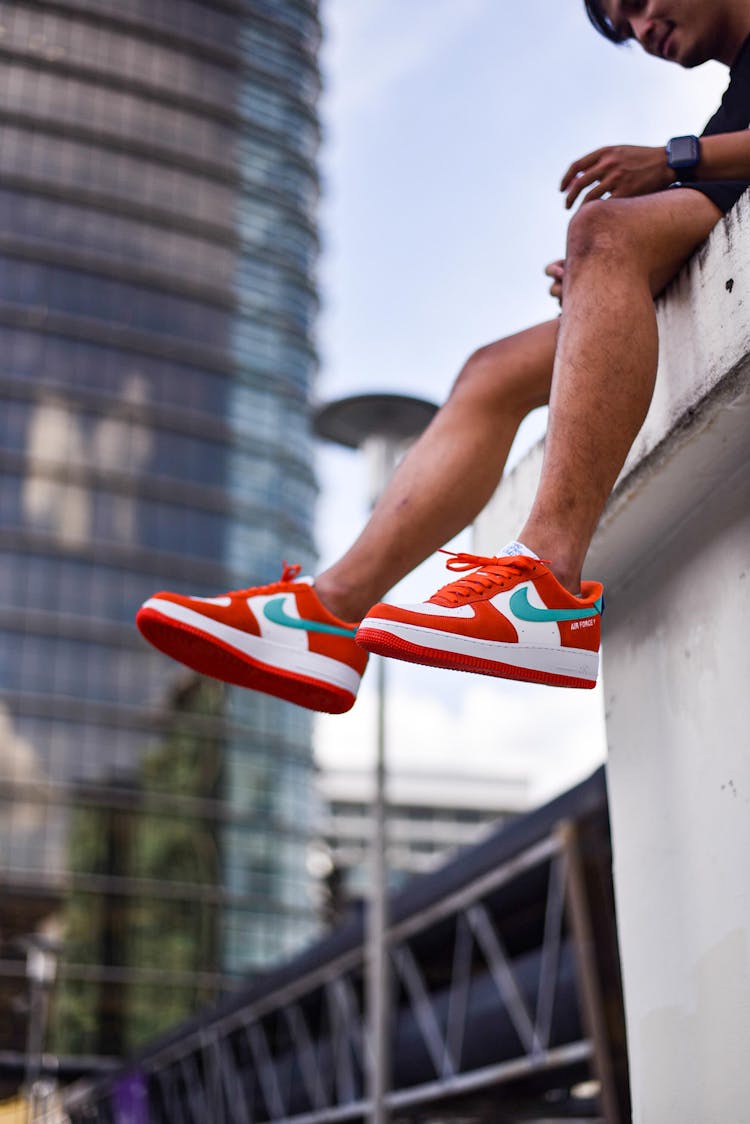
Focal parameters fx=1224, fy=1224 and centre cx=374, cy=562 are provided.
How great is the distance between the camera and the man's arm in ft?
6.83

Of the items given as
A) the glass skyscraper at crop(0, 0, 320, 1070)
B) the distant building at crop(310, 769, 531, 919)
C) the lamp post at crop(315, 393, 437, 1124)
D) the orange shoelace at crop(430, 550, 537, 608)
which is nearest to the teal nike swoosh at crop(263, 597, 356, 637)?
the orange shoelace at crop(430, 550, 537, 608)

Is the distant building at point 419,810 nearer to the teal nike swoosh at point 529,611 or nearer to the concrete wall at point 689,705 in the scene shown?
the concrete wall at point 689,705

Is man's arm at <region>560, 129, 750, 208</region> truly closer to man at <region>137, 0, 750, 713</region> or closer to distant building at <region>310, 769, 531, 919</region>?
man at <region>137, 0, 750, 713</region>

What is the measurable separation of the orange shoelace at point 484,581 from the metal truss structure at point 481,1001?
425cm

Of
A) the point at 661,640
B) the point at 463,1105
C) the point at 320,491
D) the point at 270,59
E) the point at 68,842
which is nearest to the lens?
the point at 661,640

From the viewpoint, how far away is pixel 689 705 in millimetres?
2135

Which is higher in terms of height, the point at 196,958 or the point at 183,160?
the point at 183,160

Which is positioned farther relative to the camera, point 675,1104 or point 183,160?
point 183,160

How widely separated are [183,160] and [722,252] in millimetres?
49768

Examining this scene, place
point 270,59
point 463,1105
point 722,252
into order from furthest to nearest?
point 270,59 < point 463,1105 < point 722,252

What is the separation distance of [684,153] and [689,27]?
388mm

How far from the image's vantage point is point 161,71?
4984 centimetres

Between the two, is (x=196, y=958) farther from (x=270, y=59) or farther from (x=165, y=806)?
(x=270, y=59)

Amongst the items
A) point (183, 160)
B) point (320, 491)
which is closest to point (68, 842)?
point (320, 491)
